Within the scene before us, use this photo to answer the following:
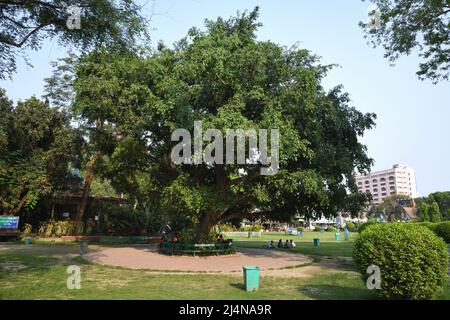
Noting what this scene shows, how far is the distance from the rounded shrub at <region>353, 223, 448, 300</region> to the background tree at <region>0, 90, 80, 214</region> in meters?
25.7

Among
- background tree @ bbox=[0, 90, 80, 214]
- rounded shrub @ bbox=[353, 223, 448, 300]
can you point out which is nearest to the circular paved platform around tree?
rounded shrub @ bbox=[353, 223, 448, 300]

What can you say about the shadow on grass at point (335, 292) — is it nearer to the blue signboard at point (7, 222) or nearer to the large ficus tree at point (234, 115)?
the large ficus tree at point (234, 115)

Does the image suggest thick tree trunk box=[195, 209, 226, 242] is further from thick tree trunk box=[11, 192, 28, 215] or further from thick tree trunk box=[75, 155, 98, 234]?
thick tree trunk box=[11, 192, 28, 215]

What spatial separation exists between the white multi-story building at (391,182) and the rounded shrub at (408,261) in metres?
175

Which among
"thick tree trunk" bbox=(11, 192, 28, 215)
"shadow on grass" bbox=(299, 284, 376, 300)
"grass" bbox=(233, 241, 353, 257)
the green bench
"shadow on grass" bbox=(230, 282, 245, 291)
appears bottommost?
"shadow on grass" bbox=(299, 284, 376, 300)

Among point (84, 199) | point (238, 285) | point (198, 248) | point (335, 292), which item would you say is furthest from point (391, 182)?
point (238, 285)

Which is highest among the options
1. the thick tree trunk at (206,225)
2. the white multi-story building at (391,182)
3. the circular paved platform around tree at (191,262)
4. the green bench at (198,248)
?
the white multi-story building at (391,182)

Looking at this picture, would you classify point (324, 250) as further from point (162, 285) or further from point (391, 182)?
point (391, 182)

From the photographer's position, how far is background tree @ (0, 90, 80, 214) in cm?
2802

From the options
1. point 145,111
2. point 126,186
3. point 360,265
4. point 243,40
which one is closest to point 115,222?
point 126,186

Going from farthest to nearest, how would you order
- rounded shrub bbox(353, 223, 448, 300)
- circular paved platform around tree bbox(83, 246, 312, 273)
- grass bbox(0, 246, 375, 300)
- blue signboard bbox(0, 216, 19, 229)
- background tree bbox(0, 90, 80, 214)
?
background tree bbox(0, 90, 80, 214)
blue signboard bbox(0, 216, 19, 229)
circular paved platform around tree bbox(83, 246, 312, 273)
grass bbox(0, 246, 375, 300)
rounded shrub bbox(353, 223, 448, 300)

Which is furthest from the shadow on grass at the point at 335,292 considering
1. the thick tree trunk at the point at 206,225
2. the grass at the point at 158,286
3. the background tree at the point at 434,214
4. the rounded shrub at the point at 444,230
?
the background tree at the point at 434,214

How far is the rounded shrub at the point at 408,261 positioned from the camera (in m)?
8.38

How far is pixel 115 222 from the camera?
1346 inches
